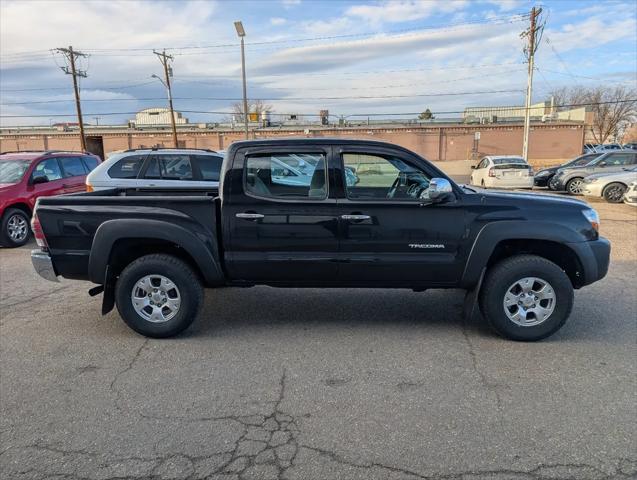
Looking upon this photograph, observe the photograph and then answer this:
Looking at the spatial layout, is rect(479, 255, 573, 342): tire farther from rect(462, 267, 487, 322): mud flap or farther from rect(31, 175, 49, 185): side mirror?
rect(31, 175, 49, 185): side mirror

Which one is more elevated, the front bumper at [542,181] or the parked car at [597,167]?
the parked car at [597,167]

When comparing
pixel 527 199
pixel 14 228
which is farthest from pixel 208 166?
pixel 527 199

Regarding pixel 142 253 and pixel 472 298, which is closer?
pixel 472 298

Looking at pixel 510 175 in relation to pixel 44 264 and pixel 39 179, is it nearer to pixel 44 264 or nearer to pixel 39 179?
pixel 39 179

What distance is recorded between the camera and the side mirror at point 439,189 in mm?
4172

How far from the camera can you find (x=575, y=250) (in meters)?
4.38

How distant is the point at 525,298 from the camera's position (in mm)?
4453

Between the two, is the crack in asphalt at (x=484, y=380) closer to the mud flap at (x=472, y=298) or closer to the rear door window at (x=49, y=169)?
the mud flap at (x=472, y=298)

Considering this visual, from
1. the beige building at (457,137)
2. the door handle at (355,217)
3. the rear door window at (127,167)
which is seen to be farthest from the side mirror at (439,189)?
the beige building at (457,137)

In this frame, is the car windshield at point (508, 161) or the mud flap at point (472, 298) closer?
the mud flap at point (472, 298)

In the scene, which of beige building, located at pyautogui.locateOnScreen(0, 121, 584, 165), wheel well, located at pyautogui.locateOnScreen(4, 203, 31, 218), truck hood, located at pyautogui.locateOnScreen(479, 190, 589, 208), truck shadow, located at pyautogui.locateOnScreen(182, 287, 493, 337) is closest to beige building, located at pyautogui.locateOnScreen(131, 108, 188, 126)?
beige building, located at pyautogui.locateOnScreen(0, 121, 584, 165)

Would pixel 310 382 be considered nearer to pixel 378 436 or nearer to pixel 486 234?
pixel 378 436

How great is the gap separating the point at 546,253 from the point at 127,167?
7.83 metres

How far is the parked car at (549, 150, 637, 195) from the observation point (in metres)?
17.6
